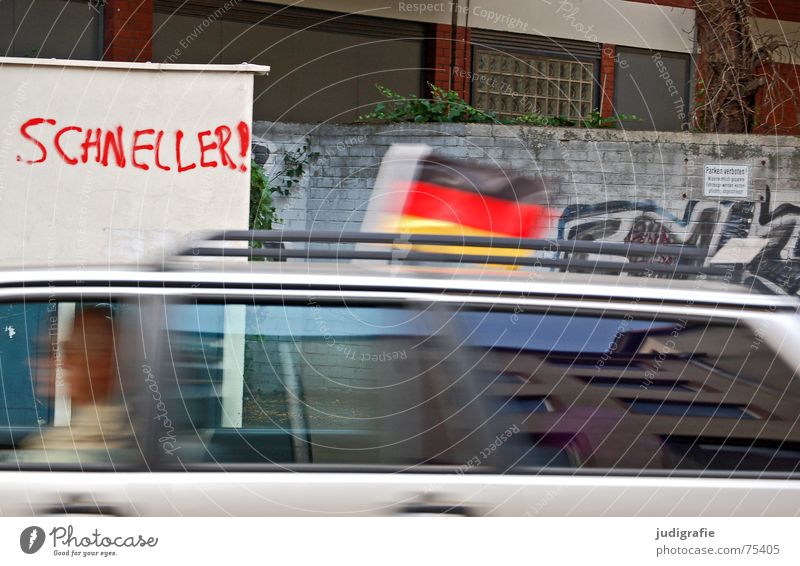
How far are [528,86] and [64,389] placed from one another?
36.6 feet

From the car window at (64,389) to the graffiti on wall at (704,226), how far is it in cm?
683

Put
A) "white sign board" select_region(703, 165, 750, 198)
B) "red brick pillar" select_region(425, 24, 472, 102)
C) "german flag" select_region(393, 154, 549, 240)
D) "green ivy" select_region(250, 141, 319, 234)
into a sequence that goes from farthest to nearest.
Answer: "red brick pillar" select_region(425, 24, 472, 102) → "white sign board" select_region(703, 165, 750, 198) → "green ivy" select_region(250, 141, 319, 234) → "german flag" select_region(393, 154, 549, 240)

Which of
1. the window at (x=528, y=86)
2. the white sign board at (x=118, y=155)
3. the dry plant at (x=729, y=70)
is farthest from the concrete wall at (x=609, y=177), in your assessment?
the window at (x=528, y=86)

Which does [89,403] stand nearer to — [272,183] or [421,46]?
[272,183]

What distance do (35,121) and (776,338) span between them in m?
6.07

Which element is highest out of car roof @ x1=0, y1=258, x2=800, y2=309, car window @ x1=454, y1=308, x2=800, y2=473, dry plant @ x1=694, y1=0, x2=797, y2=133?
dry plant @ x1=694, y1=0, x2=797, y2=133

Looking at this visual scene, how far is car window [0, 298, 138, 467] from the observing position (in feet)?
8.96

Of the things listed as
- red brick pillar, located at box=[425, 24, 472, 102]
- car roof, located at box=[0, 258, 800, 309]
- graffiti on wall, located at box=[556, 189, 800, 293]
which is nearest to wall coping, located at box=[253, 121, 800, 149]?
graffiti on wall, located at box=[556, 189, 800, 293]

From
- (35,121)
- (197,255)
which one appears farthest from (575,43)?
(197,255)

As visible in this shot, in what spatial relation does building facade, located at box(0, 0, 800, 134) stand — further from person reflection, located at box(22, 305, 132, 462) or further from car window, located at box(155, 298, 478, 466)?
car window, located at box(155, 298, 478, 466)

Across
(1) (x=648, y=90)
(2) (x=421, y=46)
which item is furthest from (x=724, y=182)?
(1) (x=648, y=90)

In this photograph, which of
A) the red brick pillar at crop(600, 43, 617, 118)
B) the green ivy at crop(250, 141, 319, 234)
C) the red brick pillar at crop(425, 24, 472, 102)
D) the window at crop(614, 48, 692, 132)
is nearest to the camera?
the green ivy at crop(250, 141, 319, 234)

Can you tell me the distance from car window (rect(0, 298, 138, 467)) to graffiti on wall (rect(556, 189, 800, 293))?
269 inches

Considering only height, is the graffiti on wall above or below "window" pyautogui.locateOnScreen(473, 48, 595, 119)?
below
